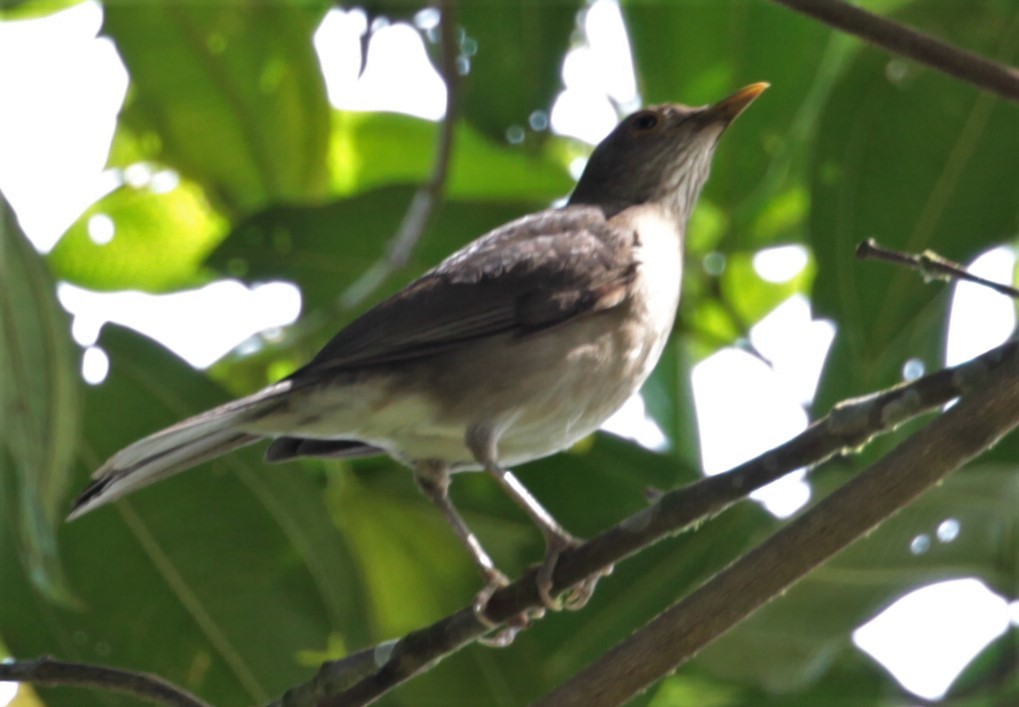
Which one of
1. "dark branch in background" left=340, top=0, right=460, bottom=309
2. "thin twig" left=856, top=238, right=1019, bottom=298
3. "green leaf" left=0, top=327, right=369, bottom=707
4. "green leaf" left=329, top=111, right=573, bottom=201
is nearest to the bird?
"green leaf" left=0, top=327, right=369, bottom=707

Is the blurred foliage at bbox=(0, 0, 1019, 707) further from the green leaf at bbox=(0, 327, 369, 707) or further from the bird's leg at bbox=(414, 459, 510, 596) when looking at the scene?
the bird's leg at bbox=(414, 459, 510, 596)

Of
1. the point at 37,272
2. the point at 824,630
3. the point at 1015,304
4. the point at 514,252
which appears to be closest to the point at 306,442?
the point at 514,252

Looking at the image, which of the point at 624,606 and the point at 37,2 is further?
the point at 37,2

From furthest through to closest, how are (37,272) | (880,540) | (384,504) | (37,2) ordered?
(37,2) → (384,504) → (880,540) → (37,272)

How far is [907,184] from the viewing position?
4.58m

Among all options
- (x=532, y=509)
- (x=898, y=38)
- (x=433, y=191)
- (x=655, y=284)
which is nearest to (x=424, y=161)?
(x=433, y=191)

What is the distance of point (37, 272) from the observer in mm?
3162

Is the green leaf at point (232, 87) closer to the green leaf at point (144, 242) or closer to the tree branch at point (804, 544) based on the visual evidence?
the green leaf at point (144, 242)

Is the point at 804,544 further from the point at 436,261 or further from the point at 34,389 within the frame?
the point at 436,261

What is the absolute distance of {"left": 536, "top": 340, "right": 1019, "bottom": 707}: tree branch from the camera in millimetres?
2541

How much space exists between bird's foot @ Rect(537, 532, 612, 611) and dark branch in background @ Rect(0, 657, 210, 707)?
0.78 m

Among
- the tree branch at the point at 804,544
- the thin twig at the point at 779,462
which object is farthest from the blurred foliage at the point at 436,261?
the tree branch at the point at 804,544

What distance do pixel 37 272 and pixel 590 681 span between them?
159 cm

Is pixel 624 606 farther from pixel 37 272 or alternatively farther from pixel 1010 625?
pixel 37 272
